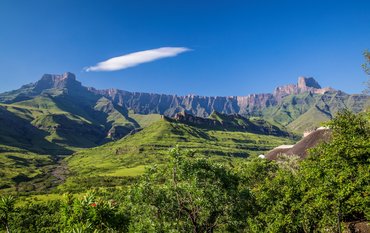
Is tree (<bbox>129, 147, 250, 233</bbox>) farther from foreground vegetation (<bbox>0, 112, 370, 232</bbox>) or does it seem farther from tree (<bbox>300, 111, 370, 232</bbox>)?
tree (<bbox>300, 111, 370, 232</bbox>)

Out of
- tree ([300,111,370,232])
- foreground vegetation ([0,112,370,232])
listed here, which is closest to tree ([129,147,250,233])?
foreground vegetation ([0,112,370,232])

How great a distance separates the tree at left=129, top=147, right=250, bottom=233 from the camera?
37.3m

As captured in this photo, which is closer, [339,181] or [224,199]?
[339,181]

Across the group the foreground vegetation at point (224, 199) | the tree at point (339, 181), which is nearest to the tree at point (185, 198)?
the foreground vegetation at point (224, 199)

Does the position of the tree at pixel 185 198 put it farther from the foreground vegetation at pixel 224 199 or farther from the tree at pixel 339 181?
the tree at pixel 339 181

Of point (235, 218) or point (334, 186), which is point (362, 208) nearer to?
point (334, 186)

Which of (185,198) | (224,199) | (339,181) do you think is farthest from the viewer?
(185,198)

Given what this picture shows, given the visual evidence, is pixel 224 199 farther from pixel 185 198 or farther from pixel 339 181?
pixel 339 181

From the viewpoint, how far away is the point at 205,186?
127ft

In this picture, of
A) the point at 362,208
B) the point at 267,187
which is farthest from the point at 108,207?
the point at 362,208

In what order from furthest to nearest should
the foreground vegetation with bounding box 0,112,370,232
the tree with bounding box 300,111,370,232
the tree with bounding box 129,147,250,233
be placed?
the tree with bounding box 129,147,250,233, the foreground vegetation with bounding box 0,112,370,232, the tree with bounding box 300,111,370,232

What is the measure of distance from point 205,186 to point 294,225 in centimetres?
1423

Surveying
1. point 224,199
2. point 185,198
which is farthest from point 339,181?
point 185,198

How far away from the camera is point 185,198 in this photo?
1566 inches
